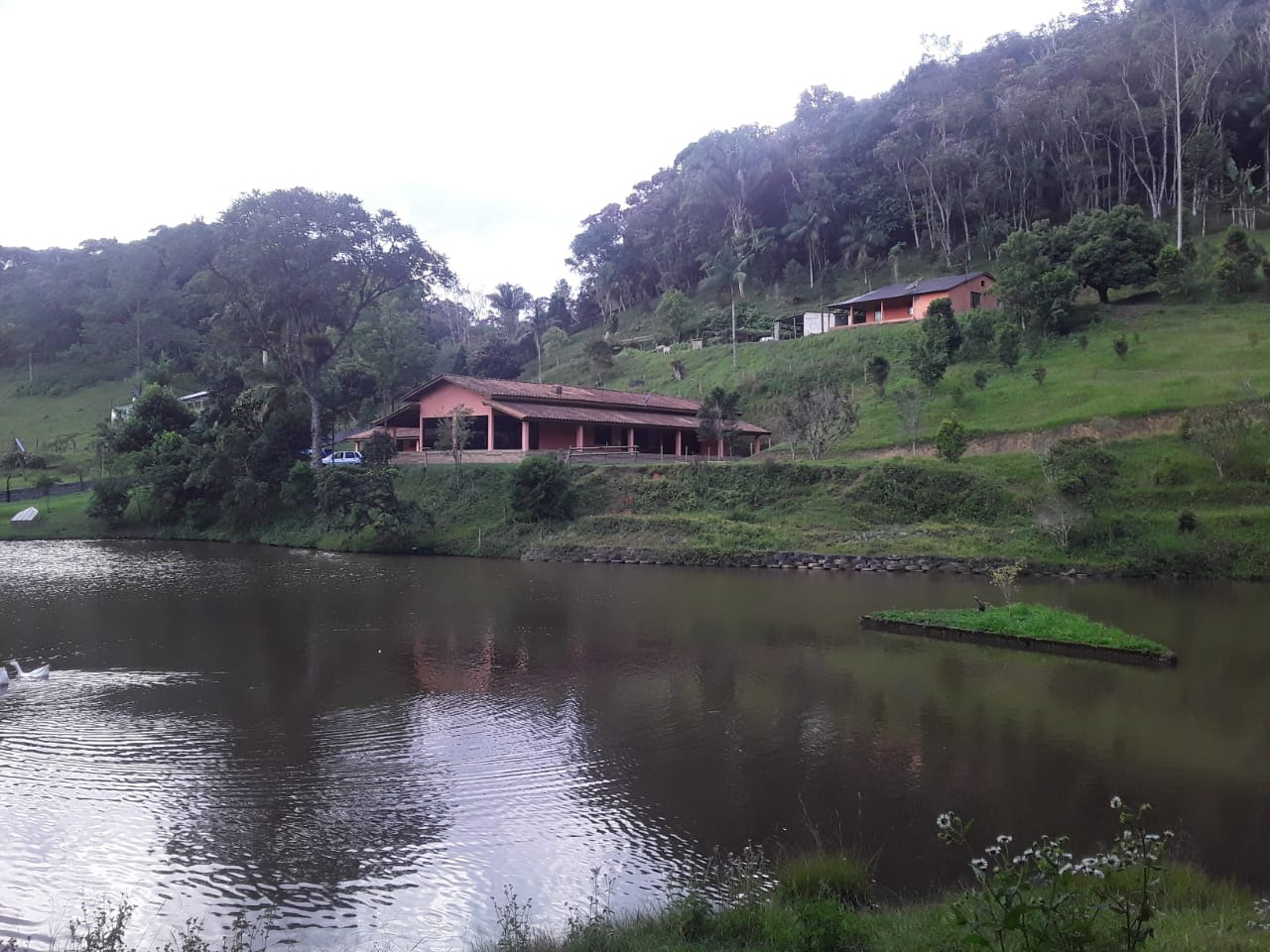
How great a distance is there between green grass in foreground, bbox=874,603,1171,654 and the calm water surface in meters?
0.90

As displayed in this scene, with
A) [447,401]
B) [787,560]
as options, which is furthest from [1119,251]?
[447,401]

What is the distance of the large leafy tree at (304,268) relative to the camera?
138ft

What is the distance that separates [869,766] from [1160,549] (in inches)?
925

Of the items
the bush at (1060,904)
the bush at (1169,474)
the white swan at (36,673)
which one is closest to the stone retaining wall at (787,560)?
the bush at (1169,474)

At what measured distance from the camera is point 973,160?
224 ft

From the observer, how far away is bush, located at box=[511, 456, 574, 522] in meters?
36.4

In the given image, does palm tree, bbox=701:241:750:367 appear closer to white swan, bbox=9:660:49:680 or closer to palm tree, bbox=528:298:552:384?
palm tree, bbox=528:298:552:384

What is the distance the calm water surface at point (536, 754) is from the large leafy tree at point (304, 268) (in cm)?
2466

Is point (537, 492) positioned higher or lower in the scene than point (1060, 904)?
higher

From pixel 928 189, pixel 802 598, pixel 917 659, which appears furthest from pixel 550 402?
pixel 928 189

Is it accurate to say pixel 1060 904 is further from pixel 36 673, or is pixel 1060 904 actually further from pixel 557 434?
pixel 557 434

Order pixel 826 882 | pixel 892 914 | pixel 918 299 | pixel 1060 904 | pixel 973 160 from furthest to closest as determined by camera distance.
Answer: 1. pixel 973 160
2. pixel 918 299
3. pixel 826 882
4. pixel 892 914
5. pixel 1060 904

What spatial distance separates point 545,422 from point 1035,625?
29.6 meters

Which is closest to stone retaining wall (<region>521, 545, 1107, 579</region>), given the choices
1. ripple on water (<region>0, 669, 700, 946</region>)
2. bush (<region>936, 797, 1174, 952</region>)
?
ripple on water (<region>0, 669, 700, 946</region>)
